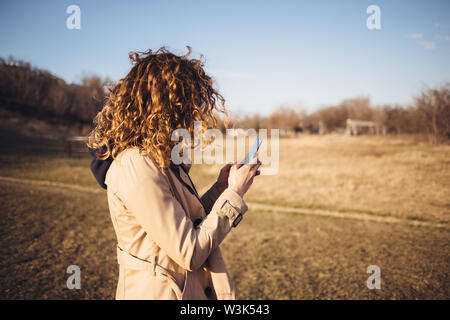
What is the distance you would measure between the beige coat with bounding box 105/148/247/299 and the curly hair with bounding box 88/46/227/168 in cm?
9

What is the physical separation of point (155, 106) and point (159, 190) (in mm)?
424

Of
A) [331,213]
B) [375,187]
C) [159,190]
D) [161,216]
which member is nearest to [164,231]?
[161,216]

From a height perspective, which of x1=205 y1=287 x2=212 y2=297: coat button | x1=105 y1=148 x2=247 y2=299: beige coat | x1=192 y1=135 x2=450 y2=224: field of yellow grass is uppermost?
x1=105 y1=148 x2=247 y2=299: beige coat

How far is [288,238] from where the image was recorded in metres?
6.49

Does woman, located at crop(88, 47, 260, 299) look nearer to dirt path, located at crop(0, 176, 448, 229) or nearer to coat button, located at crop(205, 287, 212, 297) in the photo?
coat button, located at crop(205, 287, 212, 297)

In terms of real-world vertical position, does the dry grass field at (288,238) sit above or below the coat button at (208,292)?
below

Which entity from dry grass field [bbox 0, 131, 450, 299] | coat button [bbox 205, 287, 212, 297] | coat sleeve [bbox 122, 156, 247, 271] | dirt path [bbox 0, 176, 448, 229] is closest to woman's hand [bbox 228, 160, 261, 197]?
coat sleeve [bbox 122, 156, 247, 271]

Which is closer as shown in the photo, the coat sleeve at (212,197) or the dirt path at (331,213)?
the coat sleeve at (212,197)

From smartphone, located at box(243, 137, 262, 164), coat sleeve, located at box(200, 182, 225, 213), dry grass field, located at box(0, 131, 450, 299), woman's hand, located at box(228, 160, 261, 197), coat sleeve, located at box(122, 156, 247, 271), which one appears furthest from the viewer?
dry grass field, located at box(0, 131, 450, 299)

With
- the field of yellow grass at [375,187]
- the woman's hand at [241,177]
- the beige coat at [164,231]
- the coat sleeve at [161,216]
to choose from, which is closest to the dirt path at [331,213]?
the field of yellow grass at [375,187]

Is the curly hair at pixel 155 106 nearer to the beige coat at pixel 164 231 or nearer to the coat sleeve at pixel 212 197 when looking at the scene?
the beige coat at pixel 164 231

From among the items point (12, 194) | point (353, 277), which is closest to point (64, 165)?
point (12, 194)

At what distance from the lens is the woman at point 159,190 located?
3.85 feet

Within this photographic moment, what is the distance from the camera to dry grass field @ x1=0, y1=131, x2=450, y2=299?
4.18 metres
